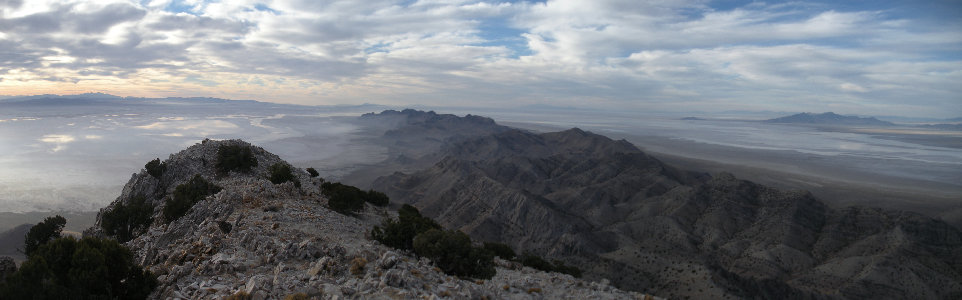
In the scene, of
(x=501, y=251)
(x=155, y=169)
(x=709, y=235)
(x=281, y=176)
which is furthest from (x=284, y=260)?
(x=709, y=235)

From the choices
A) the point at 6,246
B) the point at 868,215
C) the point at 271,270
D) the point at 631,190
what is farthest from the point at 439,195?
the point at 271,270

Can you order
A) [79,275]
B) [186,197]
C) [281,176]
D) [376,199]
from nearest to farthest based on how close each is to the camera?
[79,275], [186,197], [281,176], [376,199]

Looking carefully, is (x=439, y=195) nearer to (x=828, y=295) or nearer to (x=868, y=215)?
(x=828, y=295)

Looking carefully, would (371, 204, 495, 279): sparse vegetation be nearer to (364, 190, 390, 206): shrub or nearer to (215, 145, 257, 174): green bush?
(364, 190, 390, 206): shrub

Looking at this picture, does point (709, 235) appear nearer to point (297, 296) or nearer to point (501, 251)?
point (501, 251)

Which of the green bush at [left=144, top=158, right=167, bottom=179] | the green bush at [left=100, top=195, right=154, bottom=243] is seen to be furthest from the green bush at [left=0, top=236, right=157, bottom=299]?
the green bush at [left=144, top=158, right=167, bottom=179]
